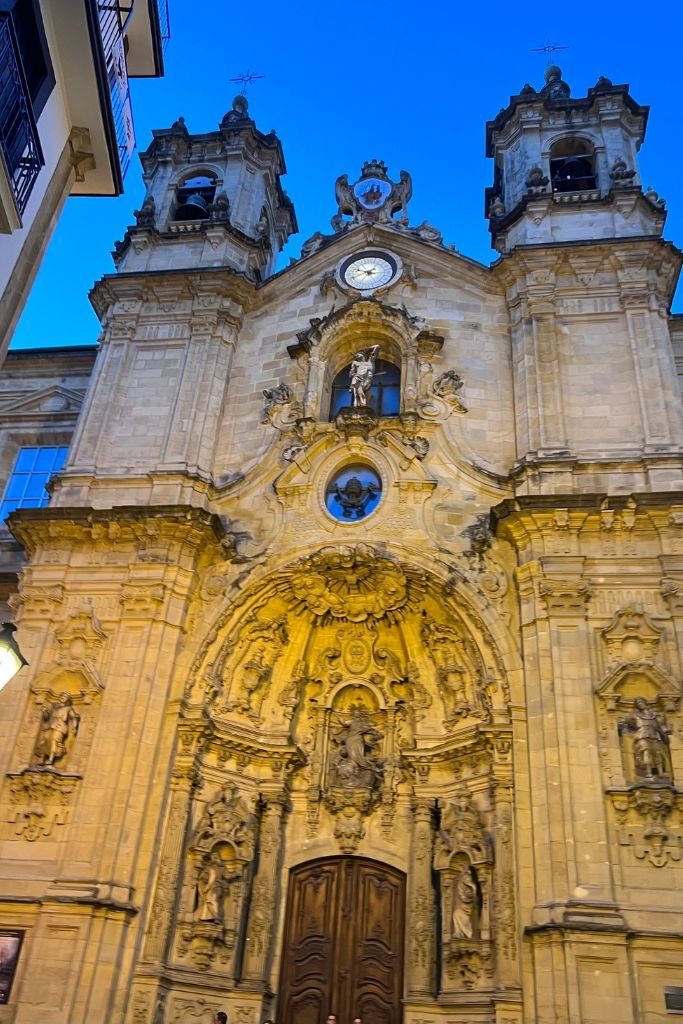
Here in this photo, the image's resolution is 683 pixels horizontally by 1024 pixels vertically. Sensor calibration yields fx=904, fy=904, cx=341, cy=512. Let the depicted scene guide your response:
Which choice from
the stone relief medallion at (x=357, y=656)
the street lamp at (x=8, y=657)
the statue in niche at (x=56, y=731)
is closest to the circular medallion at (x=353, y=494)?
the stone relief medallion at (x=357, y=656)

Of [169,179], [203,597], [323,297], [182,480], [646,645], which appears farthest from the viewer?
[169,179]

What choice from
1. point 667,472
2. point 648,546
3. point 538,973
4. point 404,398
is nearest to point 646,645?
point 648,546

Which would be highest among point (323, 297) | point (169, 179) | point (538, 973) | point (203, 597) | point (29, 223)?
point (169, 179)

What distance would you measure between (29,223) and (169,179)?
445 inches

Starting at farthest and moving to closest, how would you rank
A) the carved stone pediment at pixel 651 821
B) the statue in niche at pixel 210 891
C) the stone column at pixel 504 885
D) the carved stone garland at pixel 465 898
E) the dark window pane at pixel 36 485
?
the dark window pane at pixel 36 485 → the statue in niche at pixel 210 891 → the carved stone garland at pixel 465 898 → the stone column at pixel 504 885 → the carved stone pediment at pixel 651 821

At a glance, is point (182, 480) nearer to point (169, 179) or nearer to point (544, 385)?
point (544, 385)

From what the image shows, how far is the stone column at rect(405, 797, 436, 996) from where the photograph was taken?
1197 centimetres

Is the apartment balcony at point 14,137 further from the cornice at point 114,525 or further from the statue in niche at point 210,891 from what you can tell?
the statue in niche at point 210,891

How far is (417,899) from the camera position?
12.5 metres

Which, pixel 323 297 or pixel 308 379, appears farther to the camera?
pixel 323 297

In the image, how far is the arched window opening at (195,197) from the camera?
2023 cm

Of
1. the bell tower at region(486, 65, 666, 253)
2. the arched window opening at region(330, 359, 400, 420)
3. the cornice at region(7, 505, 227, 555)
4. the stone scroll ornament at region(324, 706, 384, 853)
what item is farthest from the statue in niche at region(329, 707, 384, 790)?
the bell tower at region(486, 65, 666, 253)

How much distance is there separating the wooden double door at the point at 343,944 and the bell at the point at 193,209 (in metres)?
13.9

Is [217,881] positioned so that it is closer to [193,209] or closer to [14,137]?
[14,137]
